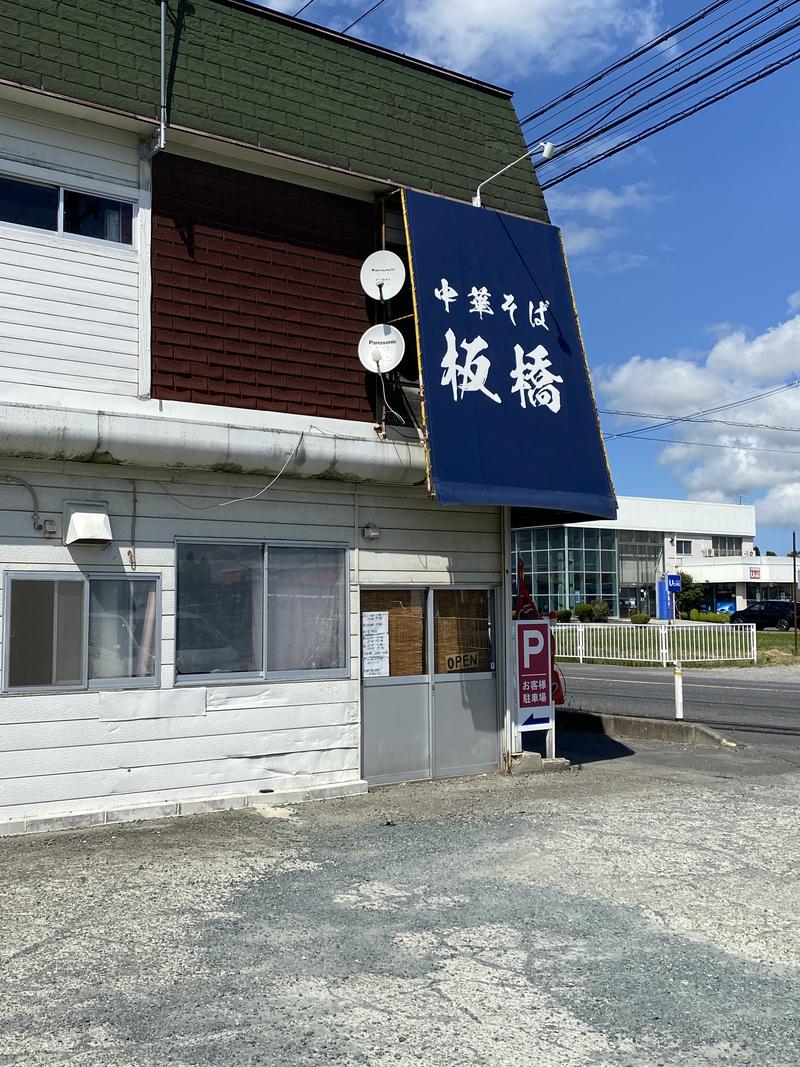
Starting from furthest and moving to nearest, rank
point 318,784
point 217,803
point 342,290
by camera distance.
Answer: point 342,290 < point 318,784 < point 217,803

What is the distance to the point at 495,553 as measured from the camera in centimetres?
1205

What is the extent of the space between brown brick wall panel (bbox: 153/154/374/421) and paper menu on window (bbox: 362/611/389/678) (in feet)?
7.45

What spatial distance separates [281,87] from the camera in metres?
10.9

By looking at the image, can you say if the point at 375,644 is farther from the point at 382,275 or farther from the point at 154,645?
the point at 382,275

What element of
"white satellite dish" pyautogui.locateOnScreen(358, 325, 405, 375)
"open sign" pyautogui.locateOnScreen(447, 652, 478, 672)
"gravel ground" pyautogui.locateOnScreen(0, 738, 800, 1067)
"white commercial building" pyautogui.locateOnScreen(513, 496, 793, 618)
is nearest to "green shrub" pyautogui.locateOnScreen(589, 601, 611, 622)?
"white commercial building" pyautogui.locateOnScreen(513, 496, 793, 618)

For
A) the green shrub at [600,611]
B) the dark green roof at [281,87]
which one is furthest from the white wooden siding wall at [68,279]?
the green shrub at [600,611]

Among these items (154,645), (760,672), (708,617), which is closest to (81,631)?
(154,645)

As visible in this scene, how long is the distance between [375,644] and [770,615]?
46587mm

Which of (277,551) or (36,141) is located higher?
(36,141)

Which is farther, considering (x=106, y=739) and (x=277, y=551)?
(x=277, y=551)

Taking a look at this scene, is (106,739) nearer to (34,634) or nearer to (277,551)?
(34,634)

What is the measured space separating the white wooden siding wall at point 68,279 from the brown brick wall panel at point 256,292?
0.33m

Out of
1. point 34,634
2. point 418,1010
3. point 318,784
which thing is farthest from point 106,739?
point 418,1010

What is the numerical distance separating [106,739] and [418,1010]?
5.07 m
